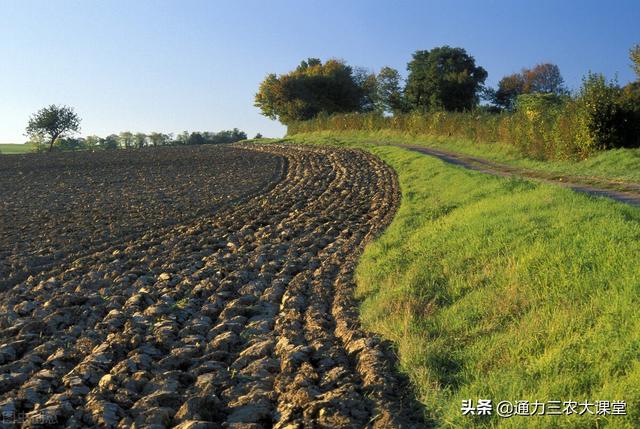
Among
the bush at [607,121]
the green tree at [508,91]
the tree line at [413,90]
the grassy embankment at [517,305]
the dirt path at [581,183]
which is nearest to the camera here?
the grassy embankment at [517,305]

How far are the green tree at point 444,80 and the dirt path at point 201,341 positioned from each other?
172 feet

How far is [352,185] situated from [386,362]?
617 inches

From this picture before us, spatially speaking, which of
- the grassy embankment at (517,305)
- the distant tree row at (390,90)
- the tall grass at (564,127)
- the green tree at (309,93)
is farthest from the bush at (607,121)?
the green tree at (309,93)

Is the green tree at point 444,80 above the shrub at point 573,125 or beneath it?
above

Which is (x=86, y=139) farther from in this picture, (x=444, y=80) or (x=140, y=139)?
(x=444, y=80)

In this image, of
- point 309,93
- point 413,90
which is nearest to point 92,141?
point 309,93

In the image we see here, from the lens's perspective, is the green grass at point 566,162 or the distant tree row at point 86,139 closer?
the green grass at point 566,162

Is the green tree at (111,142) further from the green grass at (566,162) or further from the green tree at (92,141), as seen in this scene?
the green grass at (566,162)

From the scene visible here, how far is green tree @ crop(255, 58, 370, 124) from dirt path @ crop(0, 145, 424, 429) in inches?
2225

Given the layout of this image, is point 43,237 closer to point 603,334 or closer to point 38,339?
point 38,339

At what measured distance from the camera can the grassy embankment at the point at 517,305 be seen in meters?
4.72

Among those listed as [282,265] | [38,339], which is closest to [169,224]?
[282,265]

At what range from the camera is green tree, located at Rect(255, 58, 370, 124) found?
67500 millimetres

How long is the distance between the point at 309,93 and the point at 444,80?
1537 centimetres
